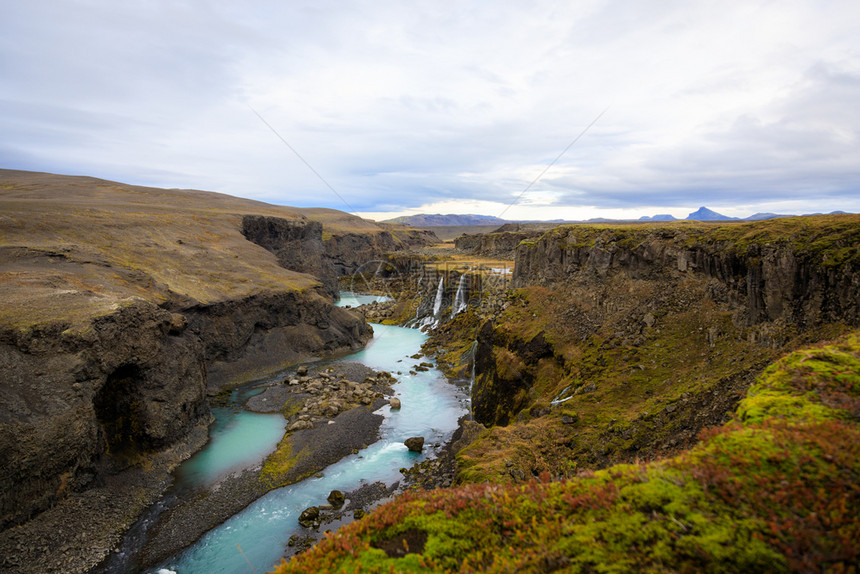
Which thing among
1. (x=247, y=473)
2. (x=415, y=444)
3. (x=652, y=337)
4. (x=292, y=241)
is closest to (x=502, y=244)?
(x=292, y=241)

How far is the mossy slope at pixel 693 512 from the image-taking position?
566 cm

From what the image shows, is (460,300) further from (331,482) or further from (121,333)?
(121,333)

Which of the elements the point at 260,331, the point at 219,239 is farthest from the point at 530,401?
the point at 219,239

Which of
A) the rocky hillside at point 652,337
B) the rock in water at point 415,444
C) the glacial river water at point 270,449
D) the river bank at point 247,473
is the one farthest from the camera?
the rock in water at point 415,444

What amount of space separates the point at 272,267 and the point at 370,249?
301ft

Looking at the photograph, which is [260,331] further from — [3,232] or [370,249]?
[370,249]

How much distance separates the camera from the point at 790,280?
55.0 feet

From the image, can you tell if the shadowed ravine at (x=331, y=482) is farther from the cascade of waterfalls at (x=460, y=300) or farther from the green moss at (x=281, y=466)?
the cascade of waterfalls at (x=460, y=300)

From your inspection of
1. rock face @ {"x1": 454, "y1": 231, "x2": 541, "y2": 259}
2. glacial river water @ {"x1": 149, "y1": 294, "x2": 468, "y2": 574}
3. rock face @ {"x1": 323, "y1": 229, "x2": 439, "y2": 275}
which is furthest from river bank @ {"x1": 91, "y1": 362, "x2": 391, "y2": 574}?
rock face @ {"x1": 323, "y1": 229, "x2": 439, "y2": 275}

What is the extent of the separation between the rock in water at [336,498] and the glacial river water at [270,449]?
763 millimetres

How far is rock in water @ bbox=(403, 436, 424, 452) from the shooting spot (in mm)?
30016

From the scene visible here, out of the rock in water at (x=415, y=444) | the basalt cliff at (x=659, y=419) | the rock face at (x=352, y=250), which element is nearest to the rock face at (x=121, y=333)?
the rock in water at (x=415, y=444)

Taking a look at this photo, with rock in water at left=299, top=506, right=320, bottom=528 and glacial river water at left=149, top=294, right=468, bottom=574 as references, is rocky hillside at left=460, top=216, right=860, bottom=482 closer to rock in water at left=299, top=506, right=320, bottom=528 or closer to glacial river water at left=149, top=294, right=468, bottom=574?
glacial river water at left=149, top=294, right=468, bottom=574

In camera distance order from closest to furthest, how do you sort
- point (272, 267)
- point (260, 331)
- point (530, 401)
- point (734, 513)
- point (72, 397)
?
point (734, 513) < point (72, 397) < point (530, 401) < point (260, 331) < point (272, 267)
